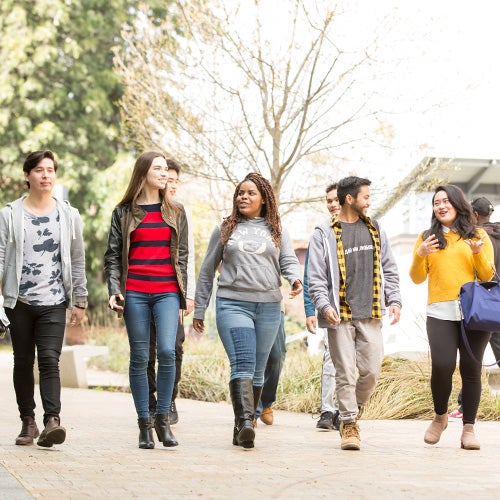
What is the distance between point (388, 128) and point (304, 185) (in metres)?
2.24

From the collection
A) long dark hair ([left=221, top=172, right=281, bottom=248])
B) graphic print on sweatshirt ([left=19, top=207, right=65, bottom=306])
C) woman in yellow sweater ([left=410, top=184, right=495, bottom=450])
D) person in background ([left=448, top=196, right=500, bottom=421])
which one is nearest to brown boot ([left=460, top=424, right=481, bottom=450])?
woman in yellow sweater ([left=410, top=184, right=495, bottom=450])

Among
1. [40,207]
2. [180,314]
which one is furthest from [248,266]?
[40,207]

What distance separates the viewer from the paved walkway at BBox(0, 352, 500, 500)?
5406mm

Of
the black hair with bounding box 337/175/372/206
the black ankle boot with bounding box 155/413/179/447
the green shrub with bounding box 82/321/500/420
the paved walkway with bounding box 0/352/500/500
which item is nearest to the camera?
the paved walkway with bounding box 0/352/500/500

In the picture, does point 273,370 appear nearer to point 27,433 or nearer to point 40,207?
point 27,433

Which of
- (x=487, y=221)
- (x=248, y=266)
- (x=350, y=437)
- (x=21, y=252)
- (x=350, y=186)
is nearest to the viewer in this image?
(x=21, y=252)

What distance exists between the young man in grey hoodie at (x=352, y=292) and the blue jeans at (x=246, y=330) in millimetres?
364

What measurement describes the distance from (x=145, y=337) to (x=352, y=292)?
1.51 m

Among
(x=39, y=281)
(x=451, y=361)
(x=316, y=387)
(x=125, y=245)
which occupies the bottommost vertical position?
(x=316, y=387)

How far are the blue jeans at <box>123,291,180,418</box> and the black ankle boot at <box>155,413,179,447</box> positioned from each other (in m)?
0.07

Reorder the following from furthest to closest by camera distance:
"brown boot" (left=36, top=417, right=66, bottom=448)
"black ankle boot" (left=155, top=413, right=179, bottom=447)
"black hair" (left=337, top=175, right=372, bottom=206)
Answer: "black hair" (left=337, top=175, right=372, bottom=206), "black ankle boot" (left=155, top=413, right=179, bottom=447), "brown boot" (left=36, top=417, right=66, bottom=448)

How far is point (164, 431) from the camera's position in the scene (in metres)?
7.13

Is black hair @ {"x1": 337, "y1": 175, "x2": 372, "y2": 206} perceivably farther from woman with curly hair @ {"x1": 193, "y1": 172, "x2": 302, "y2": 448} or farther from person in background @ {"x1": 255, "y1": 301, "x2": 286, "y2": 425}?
person in background @ {"x1": 255, "y1": 301, "x2": 286, "y2": 425}

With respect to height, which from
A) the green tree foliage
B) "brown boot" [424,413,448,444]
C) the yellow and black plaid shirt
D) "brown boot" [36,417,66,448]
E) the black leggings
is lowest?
"brown boot" [424,413,448,444]
